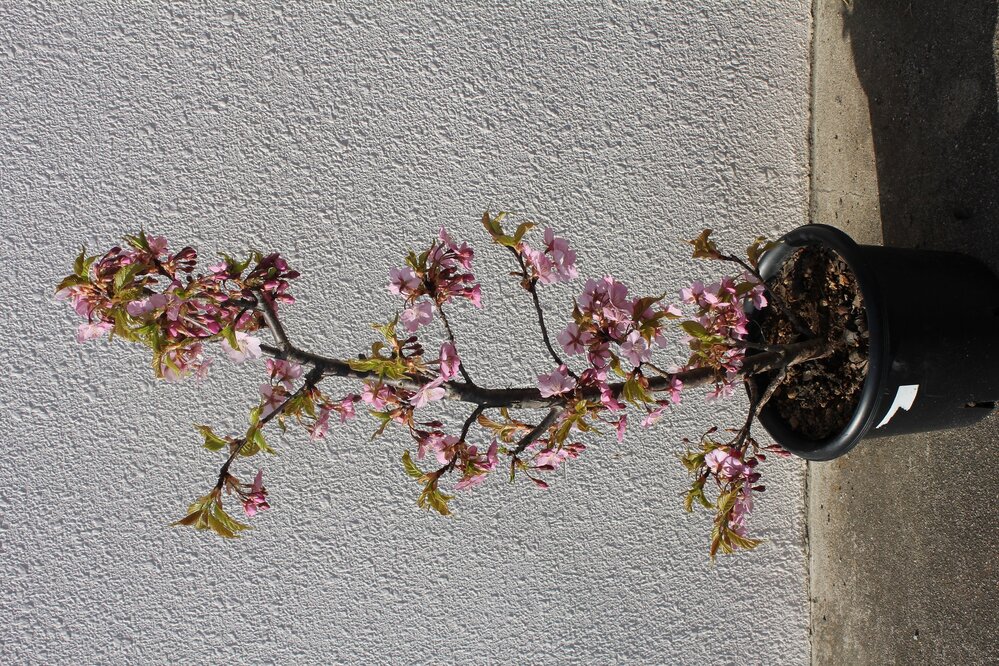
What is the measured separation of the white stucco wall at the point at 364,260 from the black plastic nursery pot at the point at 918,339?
1.38 feet

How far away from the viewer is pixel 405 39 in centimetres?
126

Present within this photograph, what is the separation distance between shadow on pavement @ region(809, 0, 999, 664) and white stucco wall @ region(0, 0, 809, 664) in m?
0.17

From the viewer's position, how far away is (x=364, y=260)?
1.27 m

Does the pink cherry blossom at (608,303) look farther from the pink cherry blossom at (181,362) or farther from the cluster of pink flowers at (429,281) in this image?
the pink cherry blossom at (181,362)

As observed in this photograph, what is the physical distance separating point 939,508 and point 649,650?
1.83 ft

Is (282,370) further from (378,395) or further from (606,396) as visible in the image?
(606,396)

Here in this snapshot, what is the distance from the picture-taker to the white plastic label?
0.88 metres

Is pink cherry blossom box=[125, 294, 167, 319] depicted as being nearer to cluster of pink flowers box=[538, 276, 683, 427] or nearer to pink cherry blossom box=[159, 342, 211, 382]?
pink cherry blossom box=[159, 342, 211, 382]

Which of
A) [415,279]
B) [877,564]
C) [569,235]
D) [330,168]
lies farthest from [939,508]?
[330,168]

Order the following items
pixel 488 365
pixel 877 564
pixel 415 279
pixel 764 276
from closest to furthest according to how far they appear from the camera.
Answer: pixel 415 279 → pixel 764 276 → pixel 877 564 → pixel 488 365

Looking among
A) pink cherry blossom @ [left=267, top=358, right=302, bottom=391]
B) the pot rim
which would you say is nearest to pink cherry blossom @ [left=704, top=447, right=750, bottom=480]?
the pot rim

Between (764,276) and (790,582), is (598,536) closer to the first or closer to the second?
(790,582)

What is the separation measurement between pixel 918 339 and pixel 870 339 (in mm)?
66

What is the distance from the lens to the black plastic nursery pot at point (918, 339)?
86 centimetres
